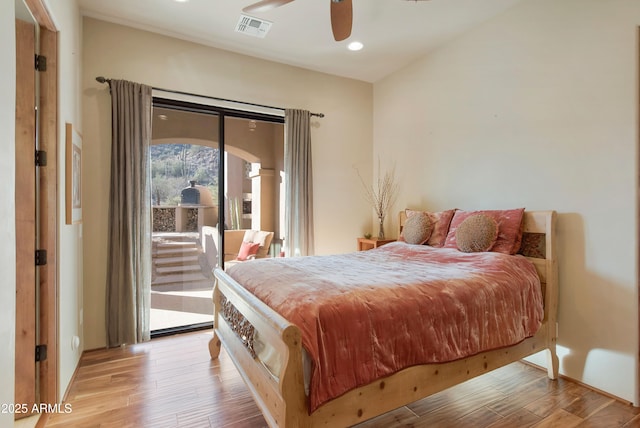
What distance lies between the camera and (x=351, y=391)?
1.49 metres

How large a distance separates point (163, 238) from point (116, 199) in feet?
2.26

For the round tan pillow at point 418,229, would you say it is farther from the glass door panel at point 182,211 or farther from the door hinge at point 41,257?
the door hinge at point 41,257

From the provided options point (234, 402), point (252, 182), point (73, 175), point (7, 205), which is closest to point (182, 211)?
point (252, 182)

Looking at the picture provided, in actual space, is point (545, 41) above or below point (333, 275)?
above

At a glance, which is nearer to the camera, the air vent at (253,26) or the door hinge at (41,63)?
the door hinge at (41,63)

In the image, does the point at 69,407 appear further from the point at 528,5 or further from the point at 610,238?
the point at 528,5

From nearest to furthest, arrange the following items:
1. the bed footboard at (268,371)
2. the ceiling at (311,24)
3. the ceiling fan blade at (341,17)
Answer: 1. the bed footboard at (268,371)
2. the ceiling fan blade at (341,17)
3. the ceiling at (311,24)

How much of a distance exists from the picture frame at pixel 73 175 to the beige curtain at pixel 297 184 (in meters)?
1.97

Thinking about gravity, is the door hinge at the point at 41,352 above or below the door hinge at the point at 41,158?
below

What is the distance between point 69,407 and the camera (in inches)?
80.7

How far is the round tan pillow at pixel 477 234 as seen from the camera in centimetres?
255

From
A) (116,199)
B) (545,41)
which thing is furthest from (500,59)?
(116,199)

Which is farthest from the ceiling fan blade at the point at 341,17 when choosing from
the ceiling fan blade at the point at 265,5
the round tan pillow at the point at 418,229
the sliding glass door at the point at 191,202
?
the round tan pillow at the point at 418,229

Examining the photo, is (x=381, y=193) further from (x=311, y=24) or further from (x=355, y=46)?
(x=311, y=24)
